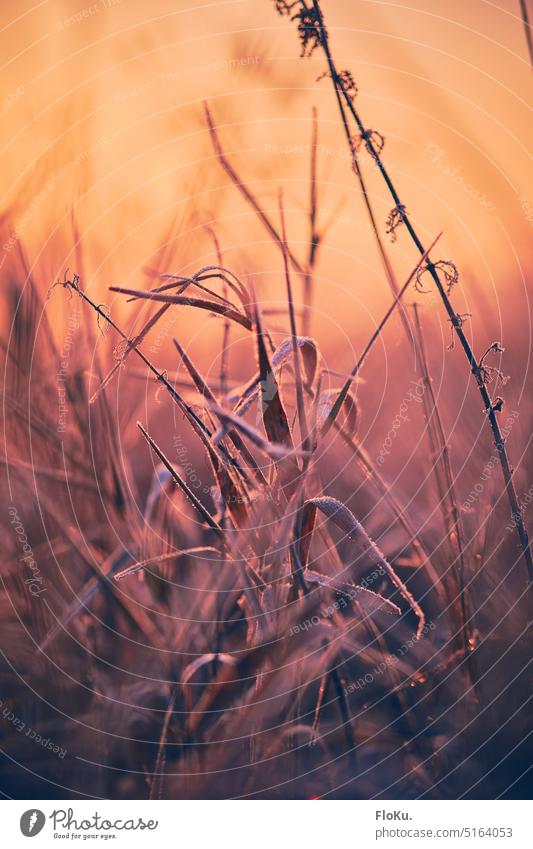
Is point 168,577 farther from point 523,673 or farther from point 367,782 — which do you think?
point 523,673

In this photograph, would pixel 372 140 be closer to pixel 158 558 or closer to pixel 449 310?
pixel 449 310

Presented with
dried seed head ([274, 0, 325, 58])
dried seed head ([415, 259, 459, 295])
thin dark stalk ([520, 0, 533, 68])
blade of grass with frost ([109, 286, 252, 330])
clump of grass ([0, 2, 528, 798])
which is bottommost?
clump of grass ([0, 2, 528, 798])

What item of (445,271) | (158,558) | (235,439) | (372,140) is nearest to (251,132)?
(372,140)

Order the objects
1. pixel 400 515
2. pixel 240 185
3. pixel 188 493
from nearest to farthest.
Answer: pixel 188 493
pixel 400 515
pixel 240 185

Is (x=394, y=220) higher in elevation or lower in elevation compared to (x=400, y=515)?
higher

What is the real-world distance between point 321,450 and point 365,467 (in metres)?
0.09

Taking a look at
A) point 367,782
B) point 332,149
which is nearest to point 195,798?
point 367,782

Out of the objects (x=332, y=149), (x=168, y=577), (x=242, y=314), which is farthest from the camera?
(x=332, y=149)

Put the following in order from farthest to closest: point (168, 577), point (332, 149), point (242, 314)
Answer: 1. point (332, 149)
2. point (168, 577)
3. point (242, 314)

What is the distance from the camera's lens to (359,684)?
0.71 meters

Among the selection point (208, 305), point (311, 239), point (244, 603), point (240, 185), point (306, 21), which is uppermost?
point (306, 21)

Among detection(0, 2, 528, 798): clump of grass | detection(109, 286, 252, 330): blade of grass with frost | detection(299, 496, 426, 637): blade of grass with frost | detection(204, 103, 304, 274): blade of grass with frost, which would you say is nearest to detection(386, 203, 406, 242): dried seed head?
detection(0, 2, 528, 798): clump of grass

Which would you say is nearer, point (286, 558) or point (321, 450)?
point (286, 558)

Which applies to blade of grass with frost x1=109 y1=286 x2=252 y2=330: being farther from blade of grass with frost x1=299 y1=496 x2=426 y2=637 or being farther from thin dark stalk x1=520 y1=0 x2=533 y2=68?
thin dark stalk x1=520 y1=0 x2=533 y2=68
